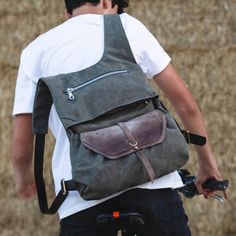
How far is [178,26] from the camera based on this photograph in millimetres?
5641

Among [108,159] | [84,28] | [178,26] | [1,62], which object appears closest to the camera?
[108,159]

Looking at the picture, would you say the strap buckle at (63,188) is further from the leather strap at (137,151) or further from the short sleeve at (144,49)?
the short sleeve at (144,49)

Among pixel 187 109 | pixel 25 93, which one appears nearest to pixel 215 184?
pixel 187 109

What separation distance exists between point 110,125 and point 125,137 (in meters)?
0.07

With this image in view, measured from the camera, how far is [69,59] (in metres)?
2.99

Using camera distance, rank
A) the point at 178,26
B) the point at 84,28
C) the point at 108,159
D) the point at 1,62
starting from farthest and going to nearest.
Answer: the point at 178,26 < the point at 1,62 < the point at 84,28 < the point at 108,159

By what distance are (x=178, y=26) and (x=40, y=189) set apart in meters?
2.80

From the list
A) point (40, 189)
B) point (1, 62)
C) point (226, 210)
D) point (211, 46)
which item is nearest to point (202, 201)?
point (226, 210)

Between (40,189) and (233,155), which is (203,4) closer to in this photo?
(233,155)

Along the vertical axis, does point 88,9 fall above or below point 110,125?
above

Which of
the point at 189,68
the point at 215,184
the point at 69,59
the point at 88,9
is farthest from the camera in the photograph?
the point at 189,68

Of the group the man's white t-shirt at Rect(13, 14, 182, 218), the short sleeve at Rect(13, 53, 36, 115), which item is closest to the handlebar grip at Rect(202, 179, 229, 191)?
the man's white t-shirt at Rect(13, 14, 182, 218)

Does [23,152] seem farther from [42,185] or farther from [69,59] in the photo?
[69,59]

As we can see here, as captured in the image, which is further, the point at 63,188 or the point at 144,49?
the point at 144,49
